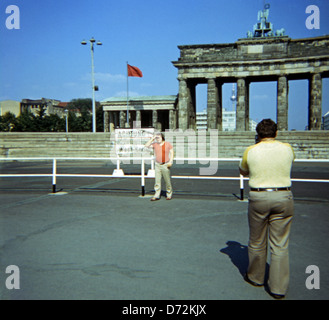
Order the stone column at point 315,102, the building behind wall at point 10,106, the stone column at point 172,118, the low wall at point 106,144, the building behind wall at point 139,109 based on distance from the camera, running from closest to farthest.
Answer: the low wall at point 106,144, the stone column at point 315,102, the building behind wall at point 139,109, the stone column at point 172,118, the building behind wall at point 10,106

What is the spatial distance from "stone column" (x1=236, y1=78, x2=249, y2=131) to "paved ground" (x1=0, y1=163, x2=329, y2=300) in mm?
37081

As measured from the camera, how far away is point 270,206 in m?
3.52

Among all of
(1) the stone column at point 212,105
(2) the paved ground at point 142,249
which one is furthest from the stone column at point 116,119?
(2) the paved ground at point 142,249

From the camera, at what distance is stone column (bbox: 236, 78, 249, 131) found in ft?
147

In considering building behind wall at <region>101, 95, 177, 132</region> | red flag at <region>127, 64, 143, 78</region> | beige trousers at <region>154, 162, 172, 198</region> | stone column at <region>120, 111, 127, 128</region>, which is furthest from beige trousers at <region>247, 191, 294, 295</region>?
stone column at <region>120, 111, 127, 128</region>

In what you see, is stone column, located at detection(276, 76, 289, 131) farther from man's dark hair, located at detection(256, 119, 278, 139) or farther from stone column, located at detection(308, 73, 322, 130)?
man's dark hair, located at detection(256, 119, 278, 139)

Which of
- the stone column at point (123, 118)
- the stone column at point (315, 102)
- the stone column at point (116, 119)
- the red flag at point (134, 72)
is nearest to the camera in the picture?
the stone column at point (315, 102)

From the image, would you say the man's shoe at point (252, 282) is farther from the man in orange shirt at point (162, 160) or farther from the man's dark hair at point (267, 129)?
the man in orange shirt at point (162, 160)

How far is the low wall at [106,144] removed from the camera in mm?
29922

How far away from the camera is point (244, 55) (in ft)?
146

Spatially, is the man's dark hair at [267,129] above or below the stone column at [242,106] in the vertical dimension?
below

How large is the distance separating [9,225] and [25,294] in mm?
3260

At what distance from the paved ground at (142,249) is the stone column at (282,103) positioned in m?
37.1

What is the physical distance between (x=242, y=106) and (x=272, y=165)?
42.8m
